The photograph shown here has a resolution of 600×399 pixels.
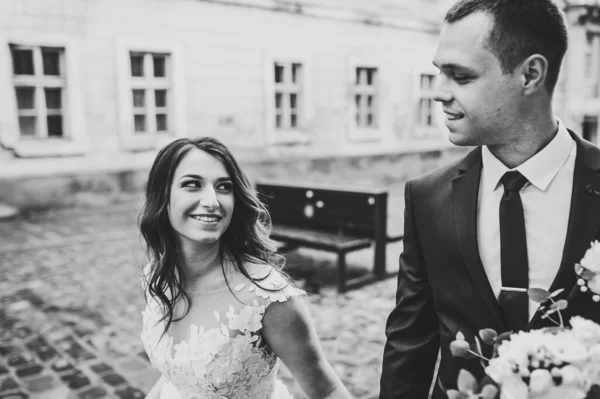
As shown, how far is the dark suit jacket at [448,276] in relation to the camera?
4.65 ft

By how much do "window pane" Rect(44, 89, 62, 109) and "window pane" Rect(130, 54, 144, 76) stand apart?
150 centimetres

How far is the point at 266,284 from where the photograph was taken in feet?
7.08

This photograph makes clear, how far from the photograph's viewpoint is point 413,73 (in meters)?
16.3

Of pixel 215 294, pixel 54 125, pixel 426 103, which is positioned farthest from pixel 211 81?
pixel 215 294

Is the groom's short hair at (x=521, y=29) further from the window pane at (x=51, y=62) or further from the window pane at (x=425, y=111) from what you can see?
the window pane at (x=425, y=111)

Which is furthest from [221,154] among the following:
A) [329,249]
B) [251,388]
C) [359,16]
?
[359,16]

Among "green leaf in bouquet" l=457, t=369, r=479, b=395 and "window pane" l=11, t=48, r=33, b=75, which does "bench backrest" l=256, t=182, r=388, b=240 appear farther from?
"window pane" l=11, t=48, r=33, b=75

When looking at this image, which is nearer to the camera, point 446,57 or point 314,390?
point 446,57

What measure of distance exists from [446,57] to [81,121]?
10404 millimetres

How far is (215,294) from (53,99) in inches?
387

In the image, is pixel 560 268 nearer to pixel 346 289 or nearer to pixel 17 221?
pixel 346 289

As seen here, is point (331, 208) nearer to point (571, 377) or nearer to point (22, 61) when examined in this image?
point (571, 377)

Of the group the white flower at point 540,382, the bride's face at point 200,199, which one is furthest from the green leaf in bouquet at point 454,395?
the bride's face at point 200,199

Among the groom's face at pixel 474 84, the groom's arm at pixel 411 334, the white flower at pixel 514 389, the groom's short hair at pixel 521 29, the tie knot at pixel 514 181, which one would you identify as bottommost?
the groom's arm at pixel 411 334
